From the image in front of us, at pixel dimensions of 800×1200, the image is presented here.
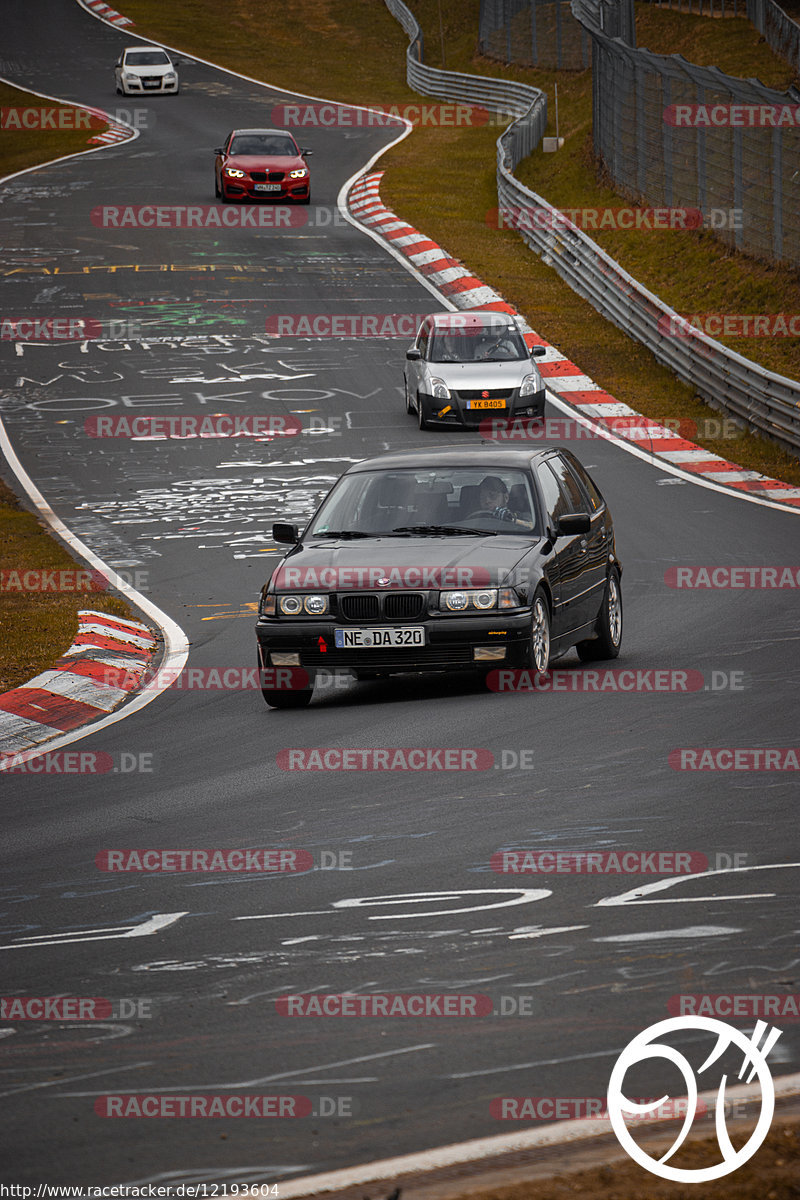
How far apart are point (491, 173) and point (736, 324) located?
1932 centimetres

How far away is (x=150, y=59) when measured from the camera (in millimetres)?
59031

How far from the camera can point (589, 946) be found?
222 inches

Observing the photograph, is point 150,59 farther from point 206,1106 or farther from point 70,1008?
point 206,1106

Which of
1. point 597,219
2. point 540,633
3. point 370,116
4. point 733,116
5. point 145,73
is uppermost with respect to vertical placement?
point 733,116

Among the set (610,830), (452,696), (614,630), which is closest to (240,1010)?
(610,830)

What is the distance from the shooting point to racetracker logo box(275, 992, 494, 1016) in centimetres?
515

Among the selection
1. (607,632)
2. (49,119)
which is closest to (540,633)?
(607,632)

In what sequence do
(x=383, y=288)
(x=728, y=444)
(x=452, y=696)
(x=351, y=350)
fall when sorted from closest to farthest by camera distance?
(x=452, y=696) → (x=728, y=444) → (x=351, y=350) → (x=383, y=288)

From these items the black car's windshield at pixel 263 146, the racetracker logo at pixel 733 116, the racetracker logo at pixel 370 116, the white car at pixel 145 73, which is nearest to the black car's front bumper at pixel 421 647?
the racetracker logo at pixel 733 116

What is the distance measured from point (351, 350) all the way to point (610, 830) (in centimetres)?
2269

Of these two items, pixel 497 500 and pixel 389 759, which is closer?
pixel 389 759

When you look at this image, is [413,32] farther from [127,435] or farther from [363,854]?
[363,854]

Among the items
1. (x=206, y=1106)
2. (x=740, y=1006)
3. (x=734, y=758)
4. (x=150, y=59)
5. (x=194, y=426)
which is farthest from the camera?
(x=150, y=59)

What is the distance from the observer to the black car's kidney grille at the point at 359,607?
34.6ft
